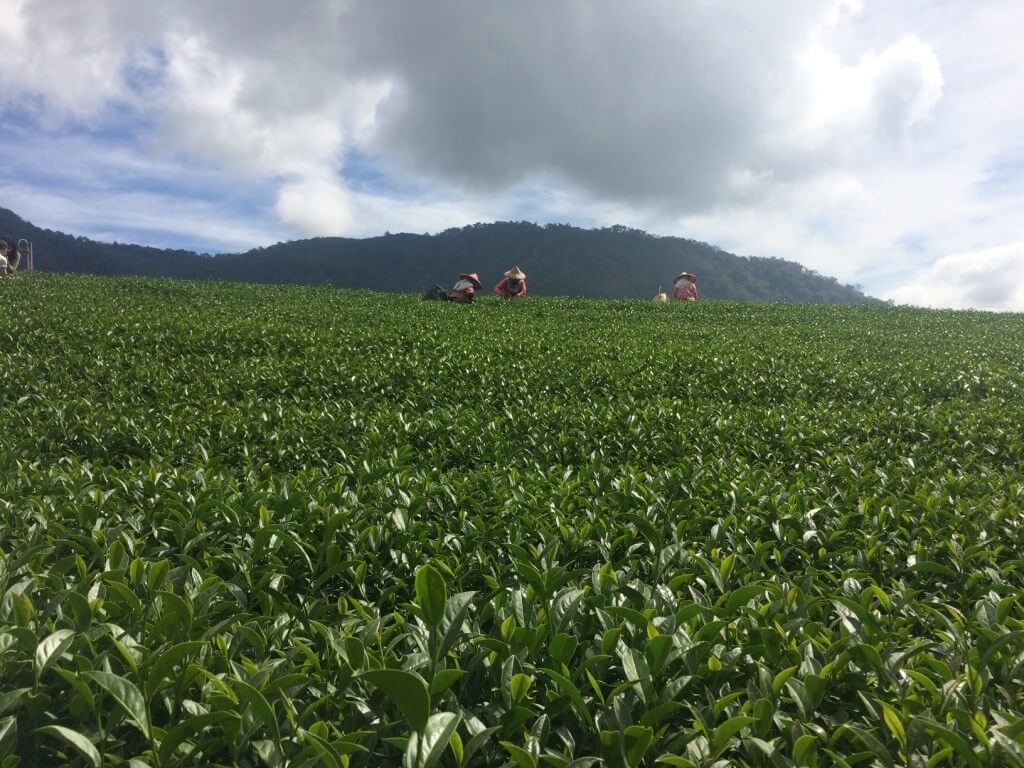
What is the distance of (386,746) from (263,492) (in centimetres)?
218

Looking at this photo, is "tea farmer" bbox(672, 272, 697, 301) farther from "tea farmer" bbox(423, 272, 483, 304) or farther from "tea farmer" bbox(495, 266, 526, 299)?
"tea farmer" bbox(423, 272, 483, 304)

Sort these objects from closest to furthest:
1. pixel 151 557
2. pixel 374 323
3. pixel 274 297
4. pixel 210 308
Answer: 1. pixel 151 557
2. pixel 374 323
3. pixel 210 308
4. pixel 274 297

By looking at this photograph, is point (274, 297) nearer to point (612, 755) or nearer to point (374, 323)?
point (374, 323)

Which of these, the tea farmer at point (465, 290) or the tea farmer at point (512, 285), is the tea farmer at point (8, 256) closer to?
the tea farmer at point (465, 290)

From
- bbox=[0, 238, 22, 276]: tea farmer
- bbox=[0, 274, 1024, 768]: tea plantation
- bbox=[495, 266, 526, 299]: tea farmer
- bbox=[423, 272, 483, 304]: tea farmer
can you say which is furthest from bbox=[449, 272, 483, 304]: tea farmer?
A: bbox=[0, 238, 22, 276]: tea farmer

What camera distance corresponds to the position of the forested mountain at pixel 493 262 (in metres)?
81.4

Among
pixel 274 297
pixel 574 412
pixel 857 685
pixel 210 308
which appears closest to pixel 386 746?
pixel 857 685

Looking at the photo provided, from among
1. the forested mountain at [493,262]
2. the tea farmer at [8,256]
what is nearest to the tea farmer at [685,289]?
the tea farmer at [8,256]

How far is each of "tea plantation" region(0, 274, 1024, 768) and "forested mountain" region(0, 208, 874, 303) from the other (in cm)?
7779

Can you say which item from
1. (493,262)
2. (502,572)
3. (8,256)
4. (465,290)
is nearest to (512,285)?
(465,290)

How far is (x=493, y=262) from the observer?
130m

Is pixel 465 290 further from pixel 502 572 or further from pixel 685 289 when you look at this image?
pixel 502 572

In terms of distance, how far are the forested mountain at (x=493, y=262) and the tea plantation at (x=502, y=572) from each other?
7779cm

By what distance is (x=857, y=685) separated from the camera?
1.75 m
